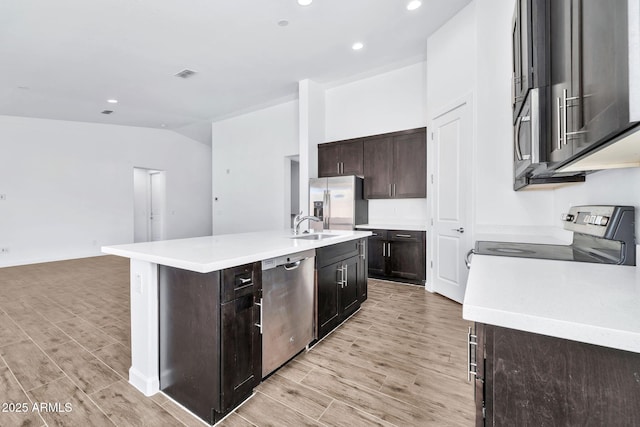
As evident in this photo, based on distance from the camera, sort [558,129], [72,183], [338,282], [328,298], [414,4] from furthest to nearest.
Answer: [72,183], [414,4], [338,282], [328,298], [558,129]

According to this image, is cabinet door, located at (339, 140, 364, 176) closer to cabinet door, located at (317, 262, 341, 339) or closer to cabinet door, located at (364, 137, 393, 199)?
cabinet door, located at (364, 137, 393, 199)

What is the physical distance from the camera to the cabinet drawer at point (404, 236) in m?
4.10

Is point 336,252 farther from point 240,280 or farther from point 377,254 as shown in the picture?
point 377,254

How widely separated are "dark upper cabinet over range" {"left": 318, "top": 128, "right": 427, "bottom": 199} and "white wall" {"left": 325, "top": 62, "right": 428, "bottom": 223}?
301mm

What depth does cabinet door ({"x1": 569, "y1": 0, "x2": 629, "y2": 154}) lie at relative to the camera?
638mm

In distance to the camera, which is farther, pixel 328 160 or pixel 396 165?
pixel 328 160

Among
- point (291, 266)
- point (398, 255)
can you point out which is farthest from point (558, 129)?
point (398, 255)

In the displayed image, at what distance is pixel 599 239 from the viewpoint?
1.37 meters

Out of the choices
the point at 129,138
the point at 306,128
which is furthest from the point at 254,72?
the point at 129,138

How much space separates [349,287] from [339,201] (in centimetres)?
209

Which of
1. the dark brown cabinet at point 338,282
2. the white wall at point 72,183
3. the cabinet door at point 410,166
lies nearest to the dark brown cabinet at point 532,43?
the dark brown cabinet at point 338,282

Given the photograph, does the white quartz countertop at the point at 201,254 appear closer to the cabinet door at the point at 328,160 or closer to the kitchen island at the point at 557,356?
the kitchen island at the point at 557,356

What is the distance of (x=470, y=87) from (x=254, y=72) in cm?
327

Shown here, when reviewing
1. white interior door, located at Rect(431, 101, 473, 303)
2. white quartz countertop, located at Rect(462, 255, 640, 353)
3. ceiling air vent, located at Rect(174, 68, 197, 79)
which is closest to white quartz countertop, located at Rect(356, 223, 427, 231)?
white interior door, located at Rect(431, 101, 473, 303)
